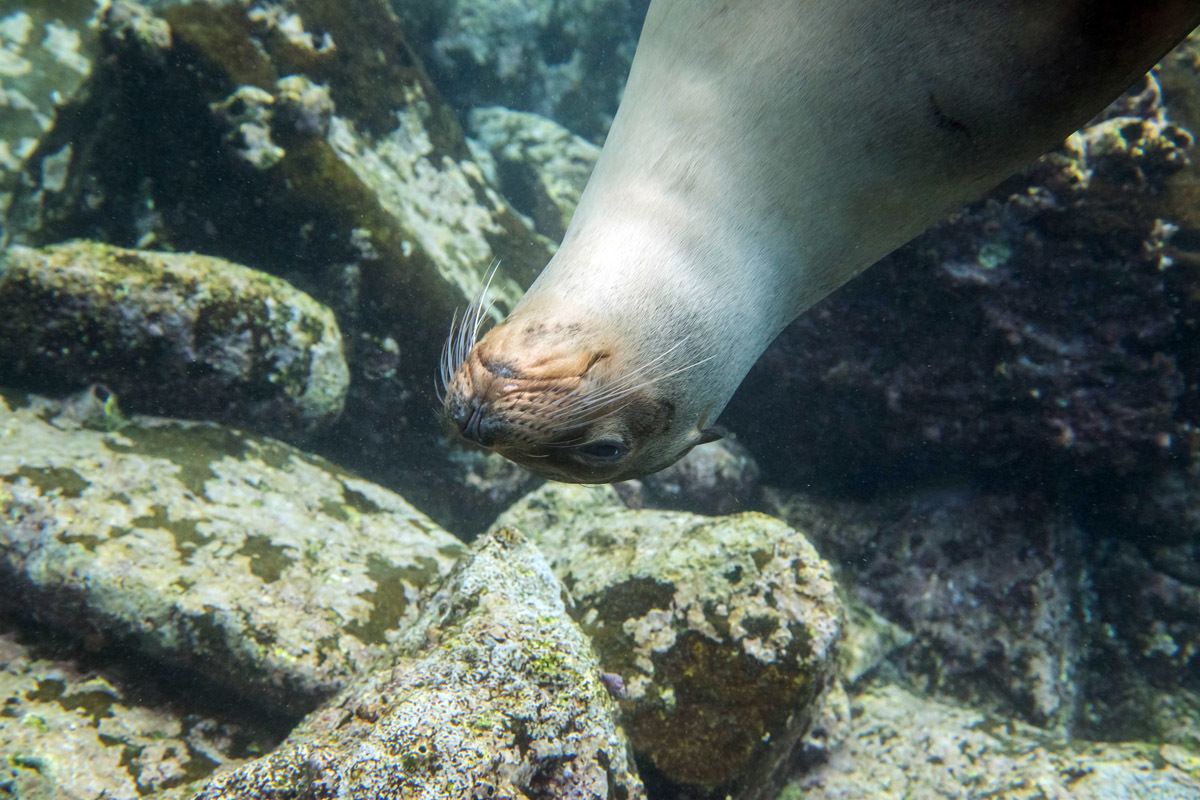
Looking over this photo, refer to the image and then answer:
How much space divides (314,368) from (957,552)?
16.5 feet

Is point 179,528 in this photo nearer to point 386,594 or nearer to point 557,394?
point 386,594

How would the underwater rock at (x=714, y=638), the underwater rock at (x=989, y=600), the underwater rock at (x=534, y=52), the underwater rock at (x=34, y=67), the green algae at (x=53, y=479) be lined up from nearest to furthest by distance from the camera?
the underwater rock at (x=714, y=638) < the green algae at (x=53, y=479) < the underwater rock at (x=989, y=600) < the underwater rock at (x=34, y=67) < the underwater rock at (x=534, y=52)

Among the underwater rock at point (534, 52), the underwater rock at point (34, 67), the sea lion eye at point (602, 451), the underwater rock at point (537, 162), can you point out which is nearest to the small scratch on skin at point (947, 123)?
the sea lion eye at point (602, 451)

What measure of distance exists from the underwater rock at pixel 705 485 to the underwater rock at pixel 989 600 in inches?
50.9

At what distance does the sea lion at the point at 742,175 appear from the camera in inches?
61.3

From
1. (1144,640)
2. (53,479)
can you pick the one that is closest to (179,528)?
(53,479)

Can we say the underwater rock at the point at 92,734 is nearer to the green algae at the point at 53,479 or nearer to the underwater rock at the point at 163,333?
the green algae at the point at 53,479

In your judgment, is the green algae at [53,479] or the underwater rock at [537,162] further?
the underwater rock at [537,162]

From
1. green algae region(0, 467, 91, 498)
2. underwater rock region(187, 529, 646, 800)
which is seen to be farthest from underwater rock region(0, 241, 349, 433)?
underwater rock region(187, 529, 646, 800)

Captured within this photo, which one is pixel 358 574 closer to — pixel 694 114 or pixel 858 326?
pixel 694 114

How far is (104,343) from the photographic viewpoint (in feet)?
12.3

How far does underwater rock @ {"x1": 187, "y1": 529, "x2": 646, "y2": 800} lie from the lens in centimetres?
189

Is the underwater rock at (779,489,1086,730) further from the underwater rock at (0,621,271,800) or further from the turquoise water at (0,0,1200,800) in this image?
the underwater rock at (0,621,271,800)

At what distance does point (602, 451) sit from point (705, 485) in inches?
152
